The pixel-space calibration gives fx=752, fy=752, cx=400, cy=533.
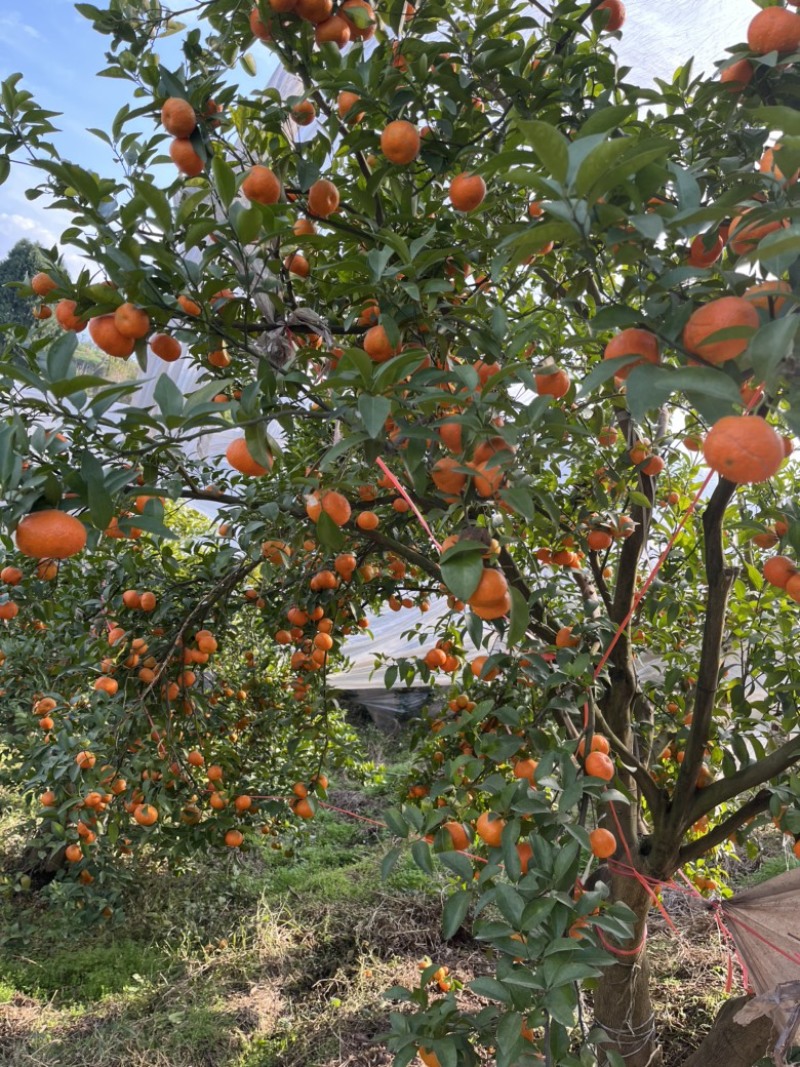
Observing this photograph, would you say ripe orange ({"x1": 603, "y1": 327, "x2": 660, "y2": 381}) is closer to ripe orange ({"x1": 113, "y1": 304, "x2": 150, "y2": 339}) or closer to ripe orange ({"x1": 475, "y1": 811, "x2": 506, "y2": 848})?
ripe orange ({"x1": 113, "y1": 304, "x2": 150, "y2": 339})

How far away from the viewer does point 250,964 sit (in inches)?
118

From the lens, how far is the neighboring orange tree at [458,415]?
681 mm

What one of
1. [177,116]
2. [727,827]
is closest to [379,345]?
[177,116]

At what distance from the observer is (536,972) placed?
85cm

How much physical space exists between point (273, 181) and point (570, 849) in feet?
3.06

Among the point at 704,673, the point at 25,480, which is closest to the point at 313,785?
the point at 704,673

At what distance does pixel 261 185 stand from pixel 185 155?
0.47ft

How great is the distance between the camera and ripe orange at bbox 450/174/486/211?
3.21ft

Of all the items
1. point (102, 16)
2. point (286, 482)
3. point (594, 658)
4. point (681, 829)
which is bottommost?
point (681, 829)

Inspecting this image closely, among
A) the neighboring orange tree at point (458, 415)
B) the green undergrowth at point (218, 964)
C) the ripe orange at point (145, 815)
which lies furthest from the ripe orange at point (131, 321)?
the green undergrowth at point (218, 964)

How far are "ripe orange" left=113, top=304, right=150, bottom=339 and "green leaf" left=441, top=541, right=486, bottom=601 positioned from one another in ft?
1.40

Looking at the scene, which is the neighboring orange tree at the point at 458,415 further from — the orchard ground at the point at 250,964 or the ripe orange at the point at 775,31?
the orchard ground at the point at 250,964

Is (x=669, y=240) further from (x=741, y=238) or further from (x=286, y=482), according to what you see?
(x=286, y=482)

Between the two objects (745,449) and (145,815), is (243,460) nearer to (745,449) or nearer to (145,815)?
(745,449)
